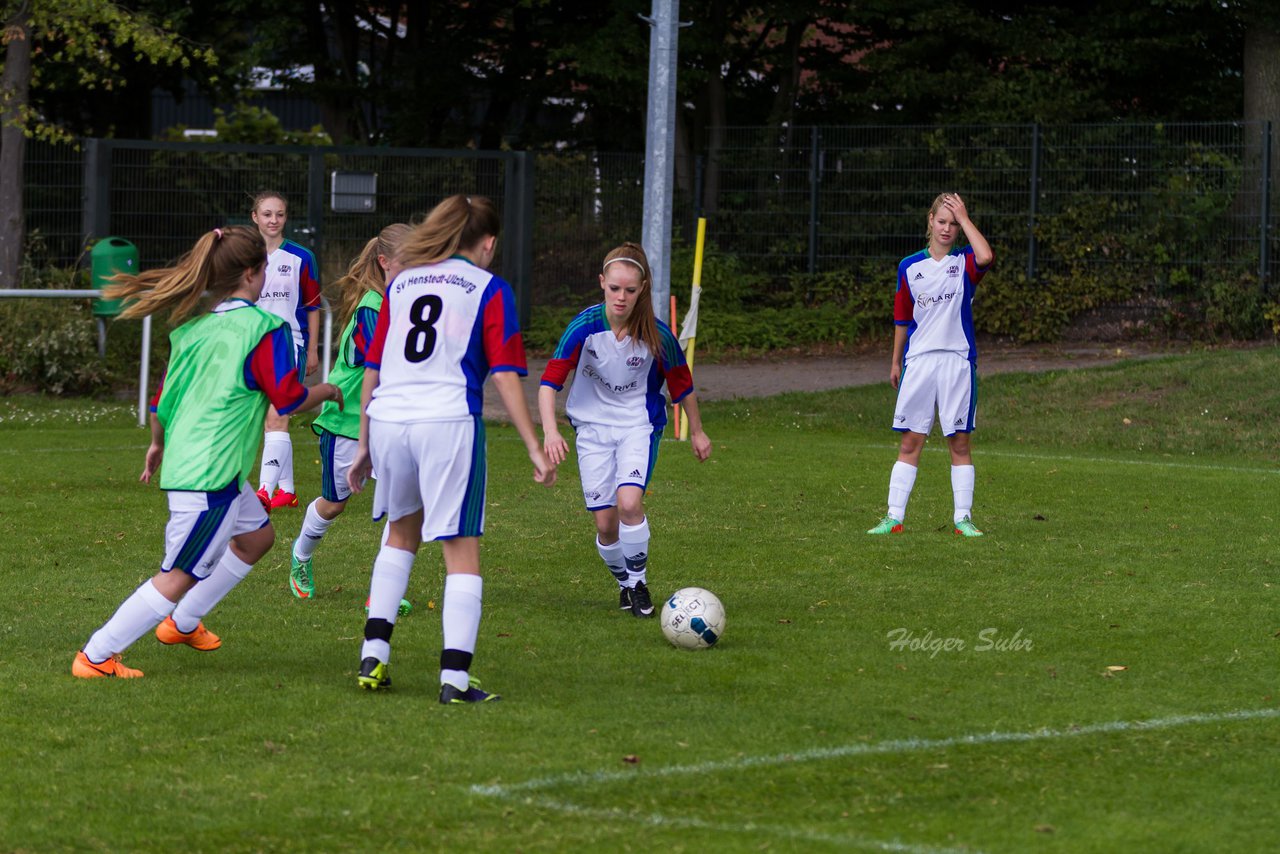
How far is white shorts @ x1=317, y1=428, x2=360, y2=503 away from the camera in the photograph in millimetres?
7996

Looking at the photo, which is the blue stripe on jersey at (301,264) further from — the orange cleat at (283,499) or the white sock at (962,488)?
the white sock at (962,488)

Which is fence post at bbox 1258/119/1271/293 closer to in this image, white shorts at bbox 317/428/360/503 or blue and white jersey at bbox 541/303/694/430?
blue and white jersey at bbox 541/303/694/430

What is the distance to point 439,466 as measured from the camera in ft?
18.7

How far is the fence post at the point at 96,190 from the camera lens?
20.1 m

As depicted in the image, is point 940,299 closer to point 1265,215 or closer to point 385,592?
point 385,592

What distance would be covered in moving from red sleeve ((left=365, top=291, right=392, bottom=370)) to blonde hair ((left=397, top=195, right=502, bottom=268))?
159mm

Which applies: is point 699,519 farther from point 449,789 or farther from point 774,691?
point 449,789

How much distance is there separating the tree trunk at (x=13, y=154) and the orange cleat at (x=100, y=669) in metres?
14.4

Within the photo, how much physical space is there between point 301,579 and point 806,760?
360cm

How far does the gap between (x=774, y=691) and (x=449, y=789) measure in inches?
65.8

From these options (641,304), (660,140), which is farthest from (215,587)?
(660,140)

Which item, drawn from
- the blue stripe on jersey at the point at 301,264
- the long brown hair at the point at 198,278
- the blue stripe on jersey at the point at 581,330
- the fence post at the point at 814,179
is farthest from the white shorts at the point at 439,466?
the fence post at the point at 814,179

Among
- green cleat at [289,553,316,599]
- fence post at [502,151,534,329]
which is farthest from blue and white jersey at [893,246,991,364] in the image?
fence post at [502,151,534,329]

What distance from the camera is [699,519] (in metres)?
10.6
